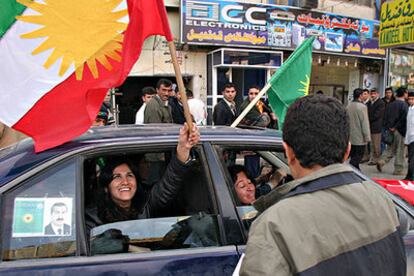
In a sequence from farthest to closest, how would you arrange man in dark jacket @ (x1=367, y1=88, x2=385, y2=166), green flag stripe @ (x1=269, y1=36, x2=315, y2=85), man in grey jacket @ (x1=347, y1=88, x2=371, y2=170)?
man in dark jacket @ (x1=367, y1=88, x2=385, y2=166)
man in grey jacket @ (x1=347, y1=88, x2=371, y2=170)
green flag stripe @ (x1=269, y1=36, x2=315, y2=85)

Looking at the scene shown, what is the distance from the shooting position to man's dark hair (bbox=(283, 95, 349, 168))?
3.71 ft

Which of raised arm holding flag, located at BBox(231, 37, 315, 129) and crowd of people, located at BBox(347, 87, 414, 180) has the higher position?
raised arm holding flag, located at BBox(231, 37, 315, 129)

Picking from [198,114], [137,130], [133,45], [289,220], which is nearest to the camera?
[289,220]

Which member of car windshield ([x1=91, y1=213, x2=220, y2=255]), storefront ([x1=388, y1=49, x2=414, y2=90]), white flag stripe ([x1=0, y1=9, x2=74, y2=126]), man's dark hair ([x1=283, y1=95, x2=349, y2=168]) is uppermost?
storefront ([x1=388, y1=49, x2=414, y2=90])

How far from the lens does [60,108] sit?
76.9 inches

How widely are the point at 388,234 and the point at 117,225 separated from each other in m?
1.32

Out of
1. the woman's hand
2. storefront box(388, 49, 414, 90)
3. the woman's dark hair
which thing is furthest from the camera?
storefront box(388, 49, 414, 90)

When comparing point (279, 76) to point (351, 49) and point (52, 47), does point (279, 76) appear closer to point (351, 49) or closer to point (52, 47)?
point (52, 47)

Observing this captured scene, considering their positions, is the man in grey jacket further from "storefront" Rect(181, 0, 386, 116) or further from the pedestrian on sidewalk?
"storefront" Rect(181, 0, 386, 116)

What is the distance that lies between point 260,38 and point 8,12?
9410 mm

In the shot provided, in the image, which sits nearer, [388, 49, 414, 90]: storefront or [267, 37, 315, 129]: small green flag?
[267, 37, 315, 129]: small green flag

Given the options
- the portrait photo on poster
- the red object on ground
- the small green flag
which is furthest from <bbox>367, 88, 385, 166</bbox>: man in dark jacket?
the portrait photo on poster

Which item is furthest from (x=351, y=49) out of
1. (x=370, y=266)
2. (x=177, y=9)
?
(x=370, y=266)

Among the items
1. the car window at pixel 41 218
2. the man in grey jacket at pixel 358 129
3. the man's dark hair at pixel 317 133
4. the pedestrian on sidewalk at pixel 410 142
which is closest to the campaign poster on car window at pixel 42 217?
the car window at pixel 41 218
